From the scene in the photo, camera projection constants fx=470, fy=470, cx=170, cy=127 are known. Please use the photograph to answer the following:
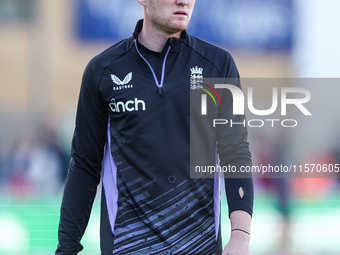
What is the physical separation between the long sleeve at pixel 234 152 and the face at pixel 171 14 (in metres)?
0.27

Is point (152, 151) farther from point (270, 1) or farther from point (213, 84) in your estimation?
point (270, 1)

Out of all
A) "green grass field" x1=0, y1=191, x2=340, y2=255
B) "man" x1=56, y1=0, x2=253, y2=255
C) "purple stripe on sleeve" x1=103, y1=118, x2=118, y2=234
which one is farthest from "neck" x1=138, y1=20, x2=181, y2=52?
"green grass field" x1=0, y1=191, x2=340, y2=255

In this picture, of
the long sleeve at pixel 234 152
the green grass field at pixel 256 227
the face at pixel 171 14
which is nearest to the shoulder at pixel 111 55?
the face at pixel 171 14

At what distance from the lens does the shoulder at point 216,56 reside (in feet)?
6.07

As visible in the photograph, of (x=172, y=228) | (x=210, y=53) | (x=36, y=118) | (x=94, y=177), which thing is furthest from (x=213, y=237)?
(x=36, y=118)

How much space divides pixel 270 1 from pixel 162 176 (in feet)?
29.5

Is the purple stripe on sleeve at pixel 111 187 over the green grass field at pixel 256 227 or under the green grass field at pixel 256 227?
over

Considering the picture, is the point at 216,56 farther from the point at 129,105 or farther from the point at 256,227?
the point at 256,227

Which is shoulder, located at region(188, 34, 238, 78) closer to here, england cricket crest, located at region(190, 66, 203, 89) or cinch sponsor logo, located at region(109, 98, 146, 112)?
england cricket crest, located at region(190, 66, 203, 89)

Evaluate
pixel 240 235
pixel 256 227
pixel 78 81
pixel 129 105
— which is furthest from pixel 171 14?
pixel 78 81

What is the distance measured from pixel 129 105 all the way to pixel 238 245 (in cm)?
66

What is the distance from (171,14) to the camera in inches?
71.4

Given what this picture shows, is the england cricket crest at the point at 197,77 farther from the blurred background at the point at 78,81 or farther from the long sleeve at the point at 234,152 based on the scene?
the blurred background at the point at 78,81

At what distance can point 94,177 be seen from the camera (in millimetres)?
1900
